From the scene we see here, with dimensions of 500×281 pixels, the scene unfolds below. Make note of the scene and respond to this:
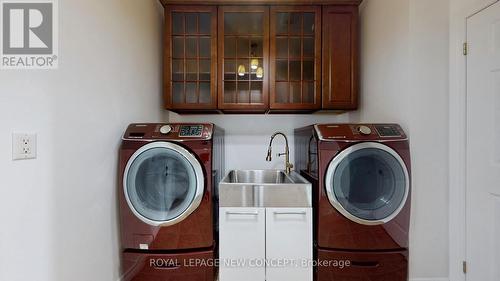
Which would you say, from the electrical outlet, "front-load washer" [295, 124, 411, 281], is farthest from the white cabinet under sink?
the electrical outlet

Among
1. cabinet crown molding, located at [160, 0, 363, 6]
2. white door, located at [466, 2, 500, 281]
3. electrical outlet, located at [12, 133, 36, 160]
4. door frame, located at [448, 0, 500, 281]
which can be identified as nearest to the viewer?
electrical outlet, located at [12, 133, 36, 160]

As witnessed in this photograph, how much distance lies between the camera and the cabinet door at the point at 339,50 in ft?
8.11

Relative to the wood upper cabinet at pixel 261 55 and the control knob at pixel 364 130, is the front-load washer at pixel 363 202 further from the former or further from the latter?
the wood upper cabinet at pixel 261 55

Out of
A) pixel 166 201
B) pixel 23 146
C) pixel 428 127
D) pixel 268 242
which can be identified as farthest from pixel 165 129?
pixel 428 127

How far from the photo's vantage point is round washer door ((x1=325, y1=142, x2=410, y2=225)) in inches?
71.1

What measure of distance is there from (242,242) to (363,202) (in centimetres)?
89

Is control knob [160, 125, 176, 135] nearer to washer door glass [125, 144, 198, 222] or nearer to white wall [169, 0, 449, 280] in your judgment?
washer door glass [125, 144, 198, 222]

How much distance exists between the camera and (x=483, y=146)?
1.67 metres

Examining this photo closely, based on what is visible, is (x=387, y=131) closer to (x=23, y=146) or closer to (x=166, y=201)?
(x=166, y=201)

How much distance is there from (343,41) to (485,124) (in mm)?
1308

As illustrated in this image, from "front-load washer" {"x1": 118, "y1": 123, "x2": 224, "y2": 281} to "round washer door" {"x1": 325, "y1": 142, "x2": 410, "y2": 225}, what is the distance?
2.91 feet

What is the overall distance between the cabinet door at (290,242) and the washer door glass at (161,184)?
0.60 metres

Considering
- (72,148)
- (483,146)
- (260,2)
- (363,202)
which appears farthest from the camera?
(260,2)

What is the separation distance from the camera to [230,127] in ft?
9.61
